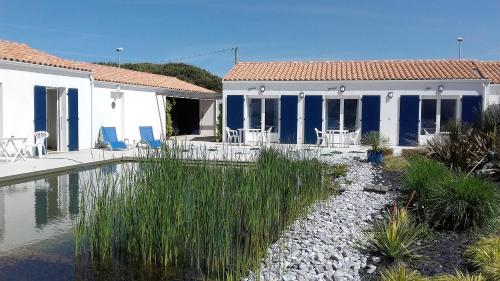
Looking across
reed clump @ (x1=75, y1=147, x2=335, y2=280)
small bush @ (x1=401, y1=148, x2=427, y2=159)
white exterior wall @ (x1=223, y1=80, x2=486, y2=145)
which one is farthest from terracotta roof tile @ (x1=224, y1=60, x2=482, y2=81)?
reed clump @ (x1=75, y1=147, x2=335, y2=280)

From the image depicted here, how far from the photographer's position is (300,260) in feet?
14.9

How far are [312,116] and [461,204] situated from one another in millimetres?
13242

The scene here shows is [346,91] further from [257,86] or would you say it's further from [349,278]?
[349,278]

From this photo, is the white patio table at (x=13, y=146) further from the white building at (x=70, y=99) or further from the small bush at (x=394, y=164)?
the small bush at (x=394, y=164)

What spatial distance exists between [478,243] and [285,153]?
138 inches

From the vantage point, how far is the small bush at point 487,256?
3848 mm

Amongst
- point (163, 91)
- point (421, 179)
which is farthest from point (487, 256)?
point (163, 91)

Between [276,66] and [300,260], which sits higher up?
[276,66]

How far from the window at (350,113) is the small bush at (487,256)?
1409cm

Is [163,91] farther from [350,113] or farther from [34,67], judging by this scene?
[350,113]

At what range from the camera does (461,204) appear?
5488 millimetres

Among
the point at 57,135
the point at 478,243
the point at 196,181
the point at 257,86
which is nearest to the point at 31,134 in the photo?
the point at 57,135

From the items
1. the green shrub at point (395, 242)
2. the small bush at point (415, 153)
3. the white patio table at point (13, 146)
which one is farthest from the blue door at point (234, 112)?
the green shrub at point (395, 242)

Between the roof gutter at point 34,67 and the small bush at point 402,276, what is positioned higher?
the roof gutter at point 34,67
